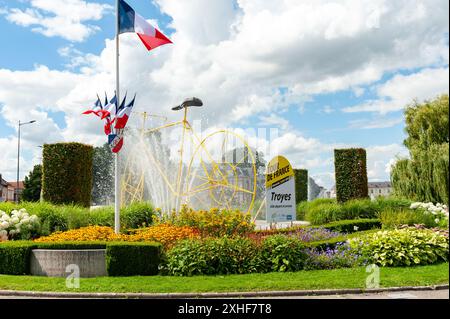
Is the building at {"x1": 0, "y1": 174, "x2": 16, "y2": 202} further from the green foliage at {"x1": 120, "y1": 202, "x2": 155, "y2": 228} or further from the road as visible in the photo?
the road

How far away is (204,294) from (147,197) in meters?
12.6

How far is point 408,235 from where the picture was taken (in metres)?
10.9

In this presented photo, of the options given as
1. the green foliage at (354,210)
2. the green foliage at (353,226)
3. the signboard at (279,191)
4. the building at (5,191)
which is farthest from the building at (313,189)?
the building at (5,191)

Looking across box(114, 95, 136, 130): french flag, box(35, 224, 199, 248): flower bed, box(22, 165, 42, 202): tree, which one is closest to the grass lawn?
box(35, 224, 199, 248): flower bed

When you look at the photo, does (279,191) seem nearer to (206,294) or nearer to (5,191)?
(206,294)

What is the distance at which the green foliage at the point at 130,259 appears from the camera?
9.48 metres

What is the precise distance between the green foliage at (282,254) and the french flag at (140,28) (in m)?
5.97

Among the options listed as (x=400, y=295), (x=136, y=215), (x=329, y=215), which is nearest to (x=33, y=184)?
(x=136, y=215)

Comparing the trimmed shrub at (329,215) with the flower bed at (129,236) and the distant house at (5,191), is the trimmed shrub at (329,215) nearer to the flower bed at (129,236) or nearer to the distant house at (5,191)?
the flower bed at (129,236)

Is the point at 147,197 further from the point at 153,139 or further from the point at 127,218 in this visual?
the point at 127,218

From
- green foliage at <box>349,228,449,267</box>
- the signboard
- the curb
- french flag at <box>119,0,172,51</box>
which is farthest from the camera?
the signboard

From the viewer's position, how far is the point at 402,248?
10.5 metres

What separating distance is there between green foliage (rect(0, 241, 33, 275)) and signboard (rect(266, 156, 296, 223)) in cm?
777

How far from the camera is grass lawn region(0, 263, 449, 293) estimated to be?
806cm
